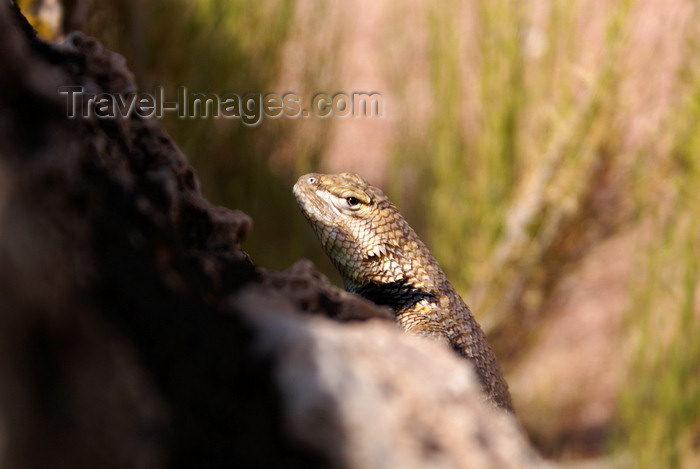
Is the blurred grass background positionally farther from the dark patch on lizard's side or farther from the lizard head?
the dark patch on lizard's side

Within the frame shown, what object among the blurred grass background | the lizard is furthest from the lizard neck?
the blurred grass background

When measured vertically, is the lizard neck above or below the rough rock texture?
below

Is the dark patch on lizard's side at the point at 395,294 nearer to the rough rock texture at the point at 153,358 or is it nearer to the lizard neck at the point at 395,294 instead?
the lizard neck at the point at 395,294

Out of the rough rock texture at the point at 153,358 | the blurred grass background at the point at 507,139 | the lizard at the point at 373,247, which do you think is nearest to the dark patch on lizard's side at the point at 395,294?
the lizard at the point at 373,247

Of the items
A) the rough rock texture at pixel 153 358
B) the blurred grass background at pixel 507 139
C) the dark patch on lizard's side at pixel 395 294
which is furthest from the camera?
the blurred grass background at pixel 507 139

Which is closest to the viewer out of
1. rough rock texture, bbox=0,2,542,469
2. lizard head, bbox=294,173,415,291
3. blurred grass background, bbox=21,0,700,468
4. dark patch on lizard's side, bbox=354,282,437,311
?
rough rock texture, bbox=0,2,542,469

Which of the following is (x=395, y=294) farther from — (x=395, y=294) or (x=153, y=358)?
(x=153, y=358)

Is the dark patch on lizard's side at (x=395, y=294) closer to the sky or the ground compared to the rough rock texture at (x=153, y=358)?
closer to the ground

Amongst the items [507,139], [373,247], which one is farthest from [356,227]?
[507,139]
